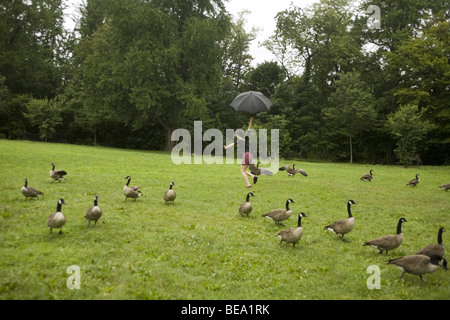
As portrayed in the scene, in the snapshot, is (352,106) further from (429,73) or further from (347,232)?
(347,232)

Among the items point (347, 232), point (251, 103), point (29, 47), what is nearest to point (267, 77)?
point (29, 47)

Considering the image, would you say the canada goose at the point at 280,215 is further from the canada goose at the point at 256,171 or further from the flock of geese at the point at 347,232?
the canada goose at the point at 256,171

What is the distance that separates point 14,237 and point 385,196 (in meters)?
17.0

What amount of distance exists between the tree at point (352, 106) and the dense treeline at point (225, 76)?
18cm

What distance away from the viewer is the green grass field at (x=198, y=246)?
7.41 m

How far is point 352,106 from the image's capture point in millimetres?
42969

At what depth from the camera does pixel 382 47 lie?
172ft

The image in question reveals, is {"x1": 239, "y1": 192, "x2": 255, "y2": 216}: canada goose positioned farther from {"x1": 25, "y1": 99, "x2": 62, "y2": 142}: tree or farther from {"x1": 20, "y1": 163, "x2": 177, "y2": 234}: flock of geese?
{"x1": 25, "y1": 99, "x2": 62, "y2": 142}: tree

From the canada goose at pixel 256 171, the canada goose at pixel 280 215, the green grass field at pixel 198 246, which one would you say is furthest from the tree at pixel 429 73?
the canada goose at pixel 280 215

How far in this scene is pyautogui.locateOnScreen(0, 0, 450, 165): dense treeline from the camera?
4141cm

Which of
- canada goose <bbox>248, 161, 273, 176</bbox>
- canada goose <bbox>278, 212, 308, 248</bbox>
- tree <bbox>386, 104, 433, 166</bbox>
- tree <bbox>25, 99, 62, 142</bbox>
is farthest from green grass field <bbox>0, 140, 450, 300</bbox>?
tree <bbox>25, 99, 62, 142</bbox>

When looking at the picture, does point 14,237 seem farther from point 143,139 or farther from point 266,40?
point 266,40

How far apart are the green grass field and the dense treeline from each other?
26098 mm

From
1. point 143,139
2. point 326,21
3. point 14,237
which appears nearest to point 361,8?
point 326,21
